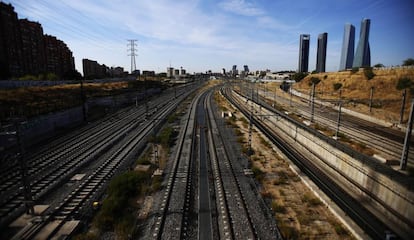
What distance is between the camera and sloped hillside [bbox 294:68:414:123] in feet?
166

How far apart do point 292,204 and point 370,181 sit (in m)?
7.50

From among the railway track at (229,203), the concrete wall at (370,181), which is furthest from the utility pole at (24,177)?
the concrete wall at (370,181)

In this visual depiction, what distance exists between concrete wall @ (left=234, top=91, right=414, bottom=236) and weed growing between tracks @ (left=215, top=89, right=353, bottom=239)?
4.25 metres

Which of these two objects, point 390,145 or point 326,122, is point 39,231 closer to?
point 390,145

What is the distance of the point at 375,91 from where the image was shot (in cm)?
7175

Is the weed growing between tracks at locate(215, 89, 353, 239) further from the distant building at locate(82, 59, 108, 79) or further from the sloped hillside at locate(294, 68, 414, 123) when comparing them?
the distant building at locate(82, 59, 108, 79)

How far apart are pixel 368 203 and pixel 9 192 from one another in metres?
29.5

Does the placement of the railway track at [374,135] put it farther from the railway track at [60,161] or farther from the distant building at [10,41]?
the distant building at [10,41]

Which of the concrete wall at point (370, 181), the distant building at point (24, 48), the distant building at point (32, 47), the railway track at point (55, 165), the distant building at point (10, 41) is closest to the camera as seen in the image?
the concrete wall at point (370, 181)

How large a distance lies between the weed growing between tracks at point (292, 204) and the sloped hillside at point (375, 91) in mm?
28897

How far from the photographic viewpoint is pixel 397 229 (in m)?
15.7

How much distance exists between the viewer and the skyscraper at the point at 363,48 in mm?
76750

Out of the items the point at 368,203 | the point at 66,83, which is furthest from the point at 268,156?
the point at 66,83

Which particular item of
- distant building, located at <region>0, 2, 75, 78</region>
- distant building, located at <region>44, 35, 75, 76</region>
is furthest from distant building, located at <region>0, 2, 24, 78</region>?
distant building, located at <region>44, 35, 75, 76</region>
